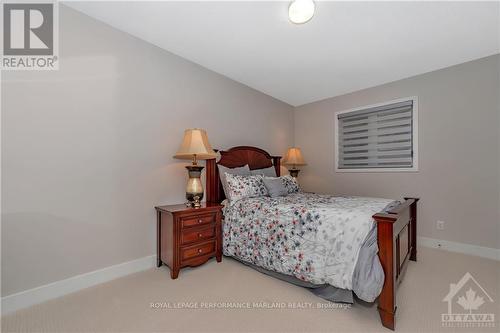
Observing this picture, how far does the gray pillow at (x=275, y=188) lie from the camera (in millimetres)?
2904

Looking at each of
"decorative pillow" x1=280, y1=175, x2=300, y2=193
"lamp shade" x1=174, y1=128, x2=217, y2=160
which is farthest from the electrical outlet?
"lamp shade" x1=174, y1=128, x2=217, y2=160

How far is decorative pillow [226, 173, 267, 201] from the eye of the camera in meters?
2.74

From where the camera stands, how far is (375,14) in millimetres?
2045

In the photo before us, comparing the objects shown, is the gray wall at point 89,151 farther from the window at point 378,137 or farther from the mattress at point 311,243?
the window at point 378,137

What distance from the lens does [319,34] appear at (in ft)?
7.66

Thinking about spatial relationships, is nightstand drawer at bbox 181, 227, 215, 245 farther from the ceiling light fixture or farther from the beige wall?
the beige wall

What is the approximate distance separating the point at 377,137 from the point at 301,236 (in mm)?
2510

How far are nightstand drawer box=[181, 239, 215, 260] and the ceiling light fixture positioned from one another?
2.36 m

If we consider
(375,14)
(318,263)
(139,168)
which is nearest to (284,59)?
(375,14)

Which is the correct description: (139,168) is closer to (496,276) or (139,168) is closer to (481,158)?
(496,276)

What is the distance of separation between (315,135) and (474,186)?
2343 millimetres

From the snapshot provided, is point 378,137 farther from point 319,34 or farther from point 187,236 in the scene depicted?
point 187,236

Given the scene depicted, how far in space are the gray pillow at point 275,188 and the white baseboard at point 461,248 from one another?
2.10 meters

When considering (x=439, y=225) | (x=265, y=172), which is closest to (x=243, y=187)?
(x=265, y=172)
